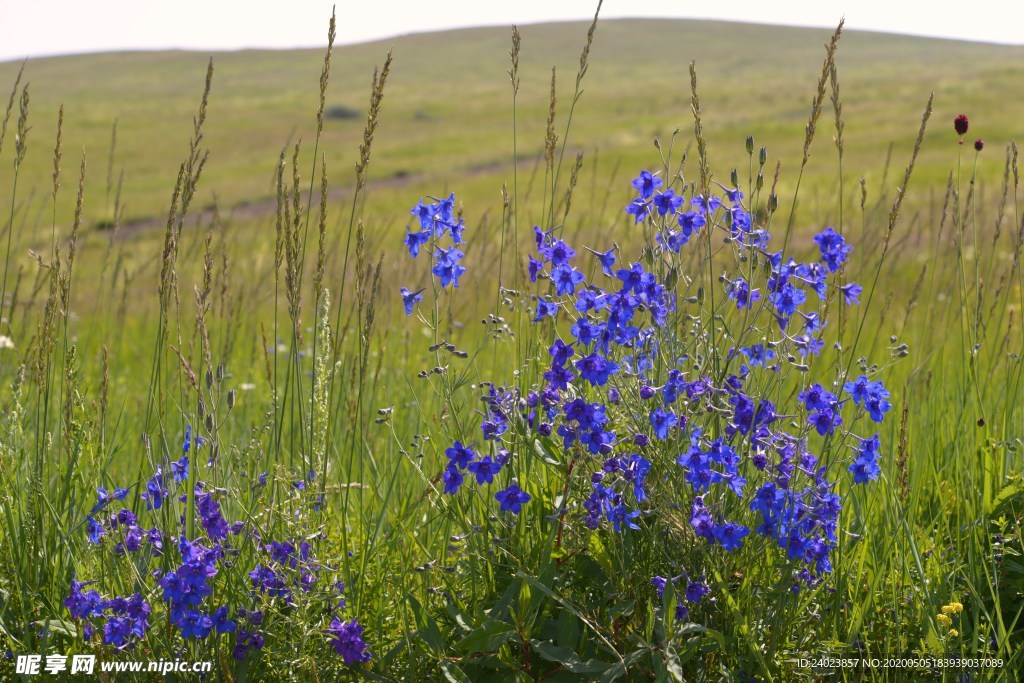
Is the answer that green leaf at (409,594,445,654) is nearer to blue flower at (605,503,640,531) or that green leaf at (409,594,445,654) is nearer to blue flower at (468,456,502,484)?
blue flower at (468,456,502,484)

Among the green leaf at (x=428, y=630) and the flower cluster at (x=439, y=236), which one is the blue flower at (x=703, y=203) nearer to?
the flower cluster at (x=439, y=236)

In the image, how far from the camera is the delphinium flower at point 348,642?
6.25 ft

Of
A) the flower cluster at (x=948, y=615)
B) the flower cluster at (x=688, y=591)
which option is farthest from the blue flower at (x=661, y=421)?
the flower cluster at (x=948, y=615)

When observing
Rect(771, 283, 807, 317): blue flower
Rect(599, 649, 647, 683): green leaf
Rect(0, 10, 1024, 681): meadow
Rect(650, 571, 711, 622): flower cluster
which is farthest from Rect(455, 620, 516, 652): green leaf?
Rect(771, 283, 807, 317): blue flower

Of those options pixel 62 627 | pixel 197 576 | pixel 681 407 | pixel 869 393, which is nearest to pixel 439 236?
pixel 681 407

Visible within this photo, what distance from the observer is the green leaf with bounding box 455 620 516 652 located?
1.79 m

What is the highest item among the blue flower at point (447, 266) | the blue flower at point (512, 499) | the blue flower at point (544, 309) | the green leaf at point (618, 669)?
the blue flower at point (447, 266)

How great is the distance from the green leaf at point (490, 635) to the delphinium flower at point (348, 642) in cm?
26

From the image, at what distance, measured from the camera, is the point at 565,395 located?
206 centimetres

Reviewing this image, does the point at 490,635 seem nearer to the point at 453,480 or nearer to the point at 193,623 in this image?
the point at 453,480

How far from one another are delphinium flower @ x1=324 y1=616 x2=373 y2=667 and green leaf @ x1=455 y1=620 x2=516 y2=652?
10.1 inches

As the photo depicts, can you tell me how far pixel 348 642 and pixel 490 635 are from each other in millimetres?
322

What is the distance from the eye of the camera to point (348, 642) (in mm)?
1903

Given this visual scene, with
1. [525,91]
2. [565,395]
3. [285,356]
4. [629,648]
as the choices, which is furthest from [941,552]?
[525,91]
